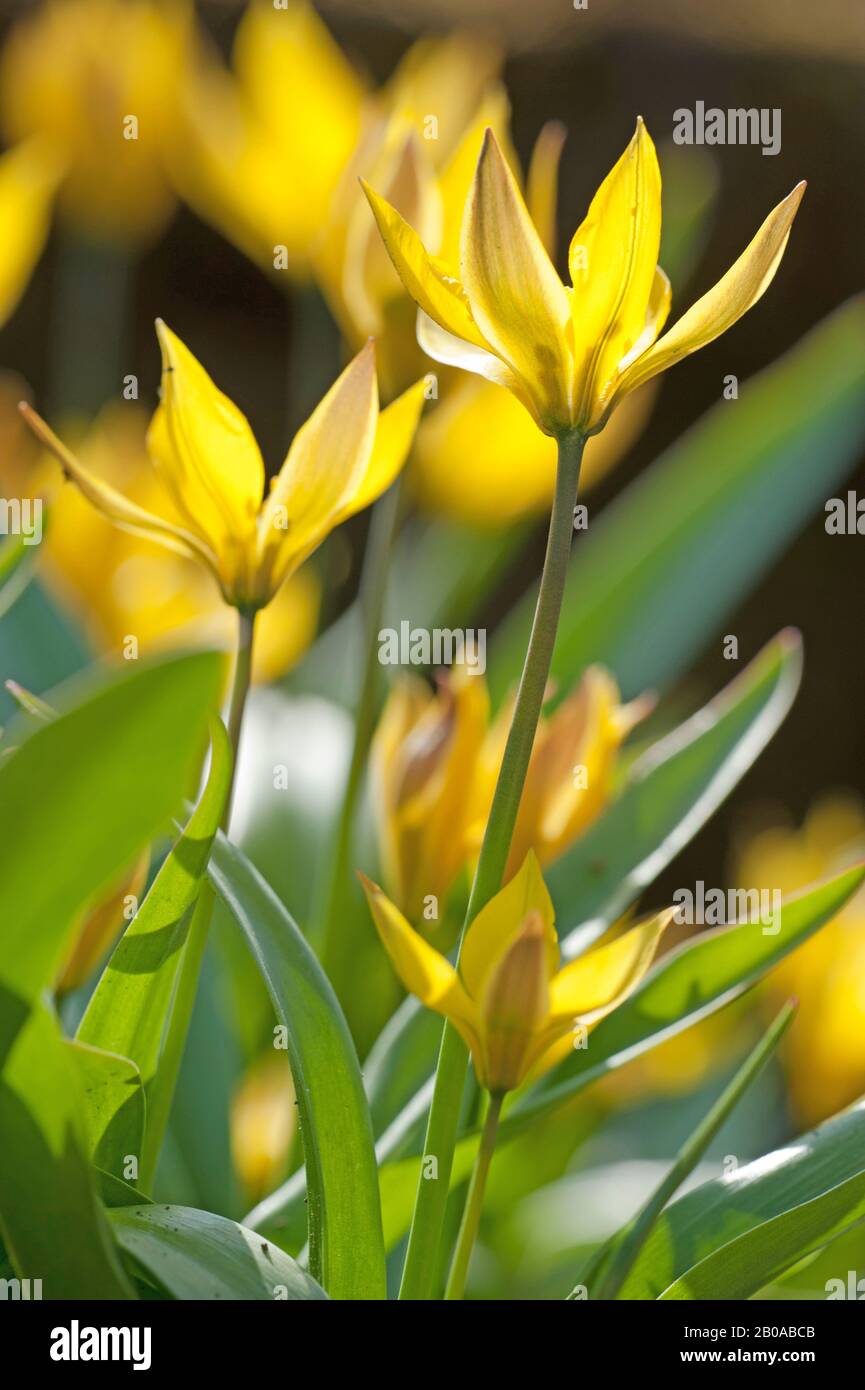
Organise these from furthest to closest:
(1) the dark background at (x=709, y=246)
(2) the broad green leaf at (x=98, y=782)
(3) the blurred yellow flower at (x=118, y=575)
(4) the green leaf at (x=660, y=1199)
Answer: (1) the dark background at (x=709, y=246)
(3) the blurred yellow flower at (x=118, y=575)
(4) the green leaf at (x=660, y=1199)
(2) the broad green leaf at (x=98, y=782)

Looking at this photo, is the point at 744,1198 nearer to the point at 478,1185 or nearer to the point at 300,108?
the point at 478,1185

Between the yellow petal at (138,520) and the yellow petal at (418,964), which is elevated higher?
the yellow petal at (138,520)

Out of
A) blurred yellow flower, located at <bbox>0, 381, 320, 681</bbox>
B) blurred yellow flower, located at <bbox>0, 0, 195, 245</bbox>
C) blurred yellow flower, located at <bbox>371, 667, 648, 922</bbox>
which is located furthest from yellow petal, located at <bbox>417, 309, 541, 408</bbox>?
blurred yellow flower, located at <bbox>0, 0, 195, 245</bbox>

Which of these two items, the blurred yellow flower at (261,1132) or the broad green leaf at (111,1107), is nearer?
the broad green leaf at (111,1107)

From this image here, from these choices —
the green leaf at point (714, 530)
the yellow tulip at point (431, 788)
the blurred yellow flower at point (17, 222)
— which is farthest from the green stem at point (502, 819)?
the green leaf at point (714, 530)

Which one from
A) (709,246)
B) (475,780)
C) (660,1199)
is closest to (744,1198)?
(660,1199)

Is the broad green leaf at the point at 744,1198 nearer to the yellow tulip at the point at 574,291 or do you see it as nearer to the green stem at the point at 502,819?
the green stem at the point at 502,819

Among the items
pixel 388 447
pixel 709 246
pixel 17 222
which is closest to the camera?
pixel 388 447
